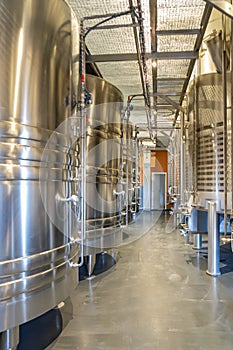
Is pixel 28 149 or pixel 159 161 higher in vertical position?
pixel 159 161

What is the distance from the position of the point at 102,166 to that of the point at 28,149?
2.11 m

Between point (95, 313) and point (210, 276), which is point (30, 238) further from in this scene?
point (210, 276)

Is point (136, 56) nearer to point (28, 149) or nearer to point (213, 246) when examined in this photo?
point (213, 246)

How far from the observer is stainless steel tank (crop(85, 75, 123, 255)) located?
389cm

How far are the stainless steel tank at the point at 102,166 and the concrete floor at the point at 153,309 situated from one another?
1.85 ft

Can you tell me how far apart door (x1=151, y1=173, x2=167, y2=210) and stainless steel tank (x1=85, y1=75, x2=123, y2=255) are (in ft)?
34.7

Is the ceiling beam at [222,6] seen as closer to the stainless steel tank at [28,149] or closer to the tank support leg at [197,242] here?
the stainless steel tank at [28,149]

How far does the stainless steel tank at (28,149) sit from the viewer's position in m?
1.87

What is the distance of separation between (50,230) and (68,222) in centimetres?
30

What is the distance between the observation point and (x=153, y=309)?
3088mm

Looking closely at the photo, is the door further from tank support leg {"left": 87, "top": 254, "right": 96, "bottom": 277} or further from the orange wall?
tank support leg {"left": 87, "top": 254, "right": 96, "bottom": 277}

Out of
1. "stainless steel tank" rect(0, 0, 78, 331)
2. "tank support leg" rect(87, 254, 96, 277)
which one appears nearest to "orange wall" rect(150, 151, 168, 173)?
"tank support leg" rect(87, 254, 96, 277)

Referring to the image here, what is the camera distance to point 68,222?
247cm

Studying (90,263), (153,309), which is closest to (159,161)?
(90,263)
